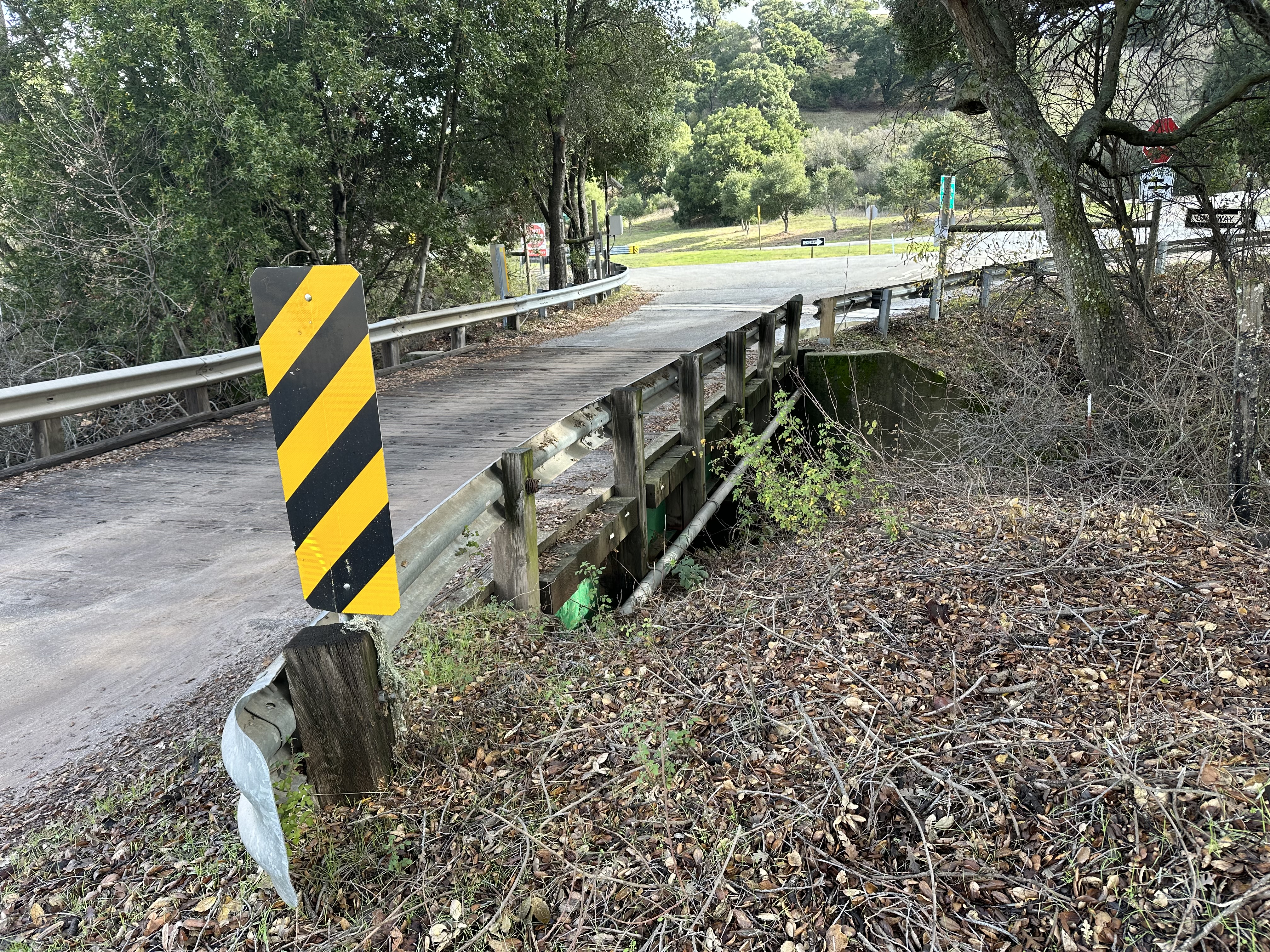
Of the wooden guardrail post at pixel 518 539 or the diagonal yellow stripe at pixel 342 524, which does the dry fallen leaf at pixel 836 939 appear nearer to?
the diagonal yellow stripe at pixel 342 524

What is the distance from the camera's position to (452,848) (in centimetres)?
279

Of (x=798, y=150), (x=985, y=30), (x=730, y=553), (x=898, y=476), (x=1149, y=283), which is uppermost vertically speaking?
(x=798, y=150)

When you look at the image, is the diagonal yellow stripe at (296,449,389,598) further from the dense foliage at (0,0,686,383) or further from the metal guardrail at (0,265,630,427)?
the dense foliage at (0,0,686,383)

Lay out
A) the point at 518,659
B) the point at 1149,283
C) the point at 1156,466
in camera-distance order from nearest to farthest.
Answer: the point at 518,659 → the point at 1156,466 → the point at 1149,283

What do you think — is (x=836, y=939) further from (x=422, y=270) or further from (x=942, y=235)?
(x=422, y=270)

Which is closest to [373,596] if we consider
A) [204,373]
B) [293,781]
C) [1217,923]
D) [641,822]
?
[293,781]

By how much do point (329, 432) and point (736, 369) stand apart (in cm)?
652

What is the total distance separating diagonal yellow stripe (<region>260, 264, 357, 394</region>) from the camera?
8.50 ft

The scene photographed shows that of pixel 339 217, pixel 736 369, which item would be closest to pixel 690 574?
pixel 736 369

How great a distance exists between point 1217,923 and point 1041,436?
599 cm

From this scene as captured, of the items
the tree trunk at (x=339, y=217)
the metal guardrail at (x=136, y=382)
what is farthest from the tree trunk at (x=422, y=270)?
the metal guardrail at (x=136, y=382)

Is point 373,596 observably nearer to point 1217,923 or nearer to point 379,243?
point 1217,923

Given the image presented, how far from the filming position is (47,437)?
7.38 metres

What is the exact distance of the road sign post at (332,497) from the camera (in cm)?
262
